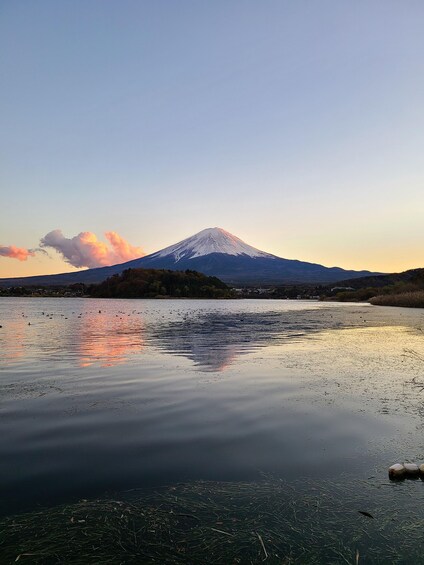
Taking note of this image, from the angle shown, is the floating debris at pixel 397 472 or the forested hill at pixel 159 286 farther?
the forested hill at pixel 159 286

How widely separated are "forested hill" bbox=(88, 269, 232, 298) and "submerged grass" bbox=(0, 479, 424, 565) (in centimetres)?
15772

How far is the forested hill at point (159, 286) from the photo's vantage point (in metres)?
165

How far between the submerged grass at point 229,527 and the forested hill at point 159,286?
517 ft

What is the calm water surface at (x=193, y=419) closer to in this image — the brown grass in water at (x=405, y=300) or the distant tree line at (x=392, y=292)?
the brown grass in water at (x=405, y=300)

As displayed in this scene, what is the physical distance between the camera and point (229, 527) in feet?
17.3

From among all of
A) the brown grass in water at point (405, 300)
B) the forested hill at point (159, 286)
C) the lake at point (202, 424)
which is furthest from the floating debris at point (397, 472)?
the forested hill at point (159, 286)

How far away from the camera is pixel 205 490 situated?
20.2 feet

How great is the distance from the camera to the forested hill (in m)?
165

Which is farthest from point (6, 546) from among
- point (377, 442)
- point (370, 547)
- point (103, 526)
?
point (377, 442)

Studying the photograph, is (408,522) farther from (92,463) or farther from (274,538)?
(92,463)

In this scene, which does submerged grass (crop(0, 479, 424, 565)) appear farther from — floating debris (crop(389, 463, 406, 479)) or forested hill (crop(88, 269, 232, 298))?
forested hill (crop(88, 269, 232, 298))

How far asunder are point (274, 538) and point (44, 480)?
3.43 metres

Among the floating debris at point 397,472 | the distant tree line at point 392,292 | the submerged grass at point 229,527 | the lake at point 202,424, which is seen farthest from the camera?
the distant tree line at point 392,292

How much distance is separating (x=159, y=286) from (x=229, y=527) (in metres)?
160
